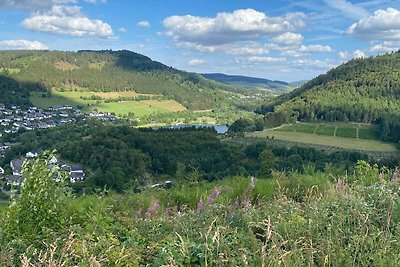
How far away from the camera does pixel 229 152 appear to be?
212ft

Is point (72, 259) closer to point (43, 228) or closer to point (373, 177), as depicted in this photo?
point (43, 228)

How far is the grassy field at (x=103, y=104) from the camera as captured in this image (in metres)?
153

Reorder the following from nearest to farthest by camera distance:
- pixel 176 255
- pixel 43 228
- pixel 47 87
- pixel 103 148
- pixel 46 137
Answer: pixel 176 255
pixel 43 228
pixel 103 148
pixel 46 137
pixel 47 87

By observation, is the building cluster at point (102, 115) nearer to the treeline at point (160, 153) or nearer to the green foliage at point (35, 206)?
the treeline at point (160, 153)

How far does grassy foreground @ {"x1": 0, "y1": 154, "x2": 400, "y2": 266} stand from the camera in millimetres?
3455

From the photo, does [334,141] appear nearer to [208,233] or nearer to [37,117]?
[208,233]

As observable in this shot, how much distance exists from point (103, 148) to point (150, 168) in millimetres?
9876

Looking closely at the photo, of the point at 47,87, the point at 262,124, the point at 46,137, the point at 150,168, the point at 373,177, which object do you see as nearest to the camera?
the point at 373,177

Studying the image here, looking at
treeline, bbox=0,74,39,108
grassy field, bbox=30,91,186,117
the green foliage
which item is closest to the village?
treeline, bbox=0,74,39,108

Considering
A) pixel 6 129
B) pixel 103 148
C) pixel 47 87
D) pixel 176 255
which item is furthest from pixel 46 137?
pixel 176 255

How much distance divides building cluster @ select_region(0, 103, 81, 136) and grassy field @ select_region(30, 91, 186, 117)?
6877 millimetres

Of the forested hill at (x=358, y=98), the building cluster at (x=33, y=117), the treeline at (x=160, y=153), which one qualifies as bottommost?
the building cluster at (x=33, y=117)

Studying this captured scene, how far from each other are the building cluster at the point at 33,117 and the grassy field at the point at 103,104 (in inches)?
271

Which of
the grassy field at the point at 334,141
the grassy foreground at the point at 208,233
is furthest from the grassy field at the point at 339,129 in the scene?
the grassy foreground at the point at 208,233
